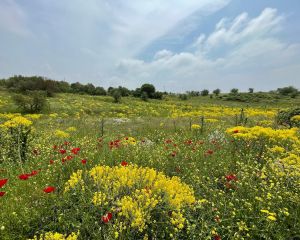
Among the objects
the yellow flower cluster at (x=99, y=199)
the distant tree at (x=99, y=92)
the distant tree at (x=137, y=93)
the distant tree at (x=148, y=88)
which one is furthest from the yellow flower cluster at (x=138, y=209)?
the distant tree at (x=148, y=88)

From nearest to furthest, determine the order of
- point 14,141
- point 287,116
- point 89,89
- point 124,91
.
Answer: point 14,141
point 287,116
point 89,89
point 124,91

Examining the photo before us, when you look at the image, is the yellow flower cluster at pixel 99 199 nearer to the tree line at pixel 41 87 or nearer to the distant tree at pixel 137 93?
the tree line at pixel 41 87

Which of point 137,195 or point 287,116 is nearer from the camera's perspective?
point 137,195

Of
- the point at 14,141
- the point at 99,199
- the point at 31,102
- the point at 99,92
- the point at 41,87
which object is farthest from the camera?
the point at 99,92

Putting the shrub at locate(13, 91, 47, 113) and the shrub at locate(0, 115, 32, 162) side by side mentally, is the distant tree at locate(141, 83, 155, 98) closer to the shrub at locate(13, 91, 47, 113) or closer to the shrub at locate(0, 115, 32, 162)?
the shrub at locate(13, 91, 47, 113)

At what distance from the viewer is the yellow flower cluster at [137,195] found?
3.31m

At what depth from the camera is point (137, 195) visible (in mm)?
3623

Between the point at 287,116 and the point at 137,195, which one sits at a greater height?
the point at 137,195

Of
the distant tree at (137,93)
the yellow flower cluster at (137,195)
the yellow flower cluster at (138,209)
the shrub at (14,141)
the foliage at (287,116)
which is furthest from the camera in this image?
the distant tree at (137,93)

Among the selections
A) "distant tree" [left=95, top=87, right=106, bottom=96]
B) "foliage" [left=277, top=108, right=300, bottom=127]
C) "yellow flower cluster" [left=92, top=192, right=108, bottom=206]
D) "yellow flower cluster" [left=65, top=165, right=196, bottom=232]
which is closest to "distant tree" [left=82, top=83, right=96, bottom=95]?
"distant tree" [left=95, top=87, right=106, bottom=96]

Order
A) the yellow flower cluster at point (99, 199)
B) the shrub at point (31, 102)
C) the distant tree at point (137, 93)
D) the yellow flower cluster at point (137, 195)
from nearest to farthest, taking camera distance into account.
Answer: the yellow flower cluster at point (137, 195) → the yellow flower cluster at point (99, 199) → the shrub at point (31, 102) → the distant tree at point (137, 93)

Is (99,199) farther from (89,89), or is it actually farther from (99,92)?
(89,89)

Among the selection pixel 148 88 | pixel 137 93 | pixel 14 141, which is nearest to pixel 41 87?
pixel 137 93

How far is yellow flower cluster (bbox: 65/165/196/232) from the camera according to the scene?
10.9ft
